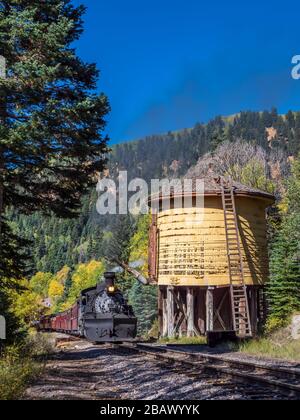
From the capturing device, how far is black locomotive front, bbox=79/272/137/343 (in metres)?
21.5

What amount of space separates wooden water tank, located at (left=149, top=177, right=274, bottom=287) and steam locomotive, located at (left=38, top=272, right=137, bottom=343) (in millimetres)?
3885

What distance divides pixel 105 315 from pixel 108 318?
31 centimetres

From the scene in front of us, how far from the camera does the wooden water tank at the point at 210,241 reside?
2492 centimetres

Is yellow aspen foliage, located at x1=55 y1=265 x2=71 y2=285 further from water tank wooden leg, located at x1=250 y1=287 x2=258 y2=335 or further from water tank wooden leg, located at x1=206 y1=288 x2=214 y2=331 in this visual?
water tank wooden leg, located at x1=206 y1=288 x2=214 y2=331

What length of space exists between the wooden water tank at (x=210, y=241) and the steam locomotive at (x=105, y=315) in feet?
12.7

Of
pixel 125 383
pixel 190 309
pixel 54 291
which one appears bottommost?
pixel 125 383

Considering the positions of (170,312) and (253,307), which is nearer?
(253,307)

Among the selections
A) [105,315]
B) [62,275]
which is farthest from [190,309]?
[62,275]

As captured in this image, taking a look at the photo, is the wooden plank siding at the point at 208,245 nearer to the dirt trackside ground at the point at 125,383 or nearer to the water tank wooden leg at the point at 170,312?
the water tank wooden leg at the point at 170,312

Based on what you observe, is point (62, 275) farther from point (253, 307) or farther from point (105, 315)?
point (105, 315)

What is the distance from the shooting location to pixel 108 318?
2144 cm

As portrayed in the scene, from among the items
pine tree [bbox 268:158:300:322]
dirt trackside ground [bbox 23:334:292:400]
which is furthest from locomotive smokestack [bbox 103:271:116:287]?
dirt trackside ground [bbox 23:334:292:400]

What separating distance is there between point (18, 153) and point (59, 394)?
252 inches

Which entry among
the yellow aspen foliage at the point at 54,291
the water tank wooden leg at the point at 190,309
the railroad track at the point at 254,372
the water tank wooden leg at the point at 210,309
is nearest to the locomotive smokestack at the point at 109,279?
the water tank wooden leg at the point at 190,309
